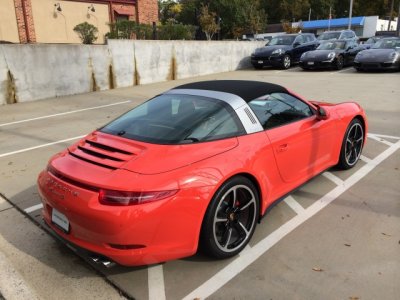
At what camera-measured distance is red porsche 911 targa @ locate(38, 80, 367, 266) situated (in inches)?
103

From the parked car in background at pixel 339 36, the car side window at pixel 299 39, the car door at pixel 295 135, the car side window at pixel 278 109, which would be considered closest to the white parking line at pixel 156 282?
the car door at pixel 295 135

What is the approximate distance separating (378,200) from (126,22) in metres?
15.6

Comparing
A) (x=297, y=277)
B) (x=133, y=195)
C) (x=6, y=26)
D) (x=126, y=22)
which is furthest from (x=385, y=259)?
(x=6, y=26)

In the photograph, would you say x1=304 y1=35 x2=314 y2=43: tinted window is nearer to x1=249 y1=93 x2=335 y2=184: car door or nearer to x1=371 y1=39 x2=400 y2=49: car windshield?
x1=371 y1=39 x2=400 y2=49: car windshield

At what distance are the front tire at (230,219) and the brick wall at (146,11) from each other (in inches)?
873

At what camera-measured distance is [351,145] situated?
4926 millimetres

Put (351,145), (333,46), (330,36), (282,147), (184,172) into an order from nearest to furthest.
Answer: (184,172), (282,147), (351,145), (333,46), (330,36)

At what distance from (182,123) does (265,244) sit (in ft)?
4.19

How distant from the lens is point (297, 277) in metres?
2.91

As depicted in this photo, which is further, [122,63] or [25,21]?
[25,21]

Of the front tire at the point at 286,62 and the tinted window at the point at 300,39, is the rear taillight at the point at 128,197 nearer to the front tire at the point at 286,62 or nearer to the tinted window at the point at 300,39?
the front tire at the point at 286,62

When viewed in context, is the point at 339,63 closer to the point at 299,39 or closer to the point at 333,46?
the point at 333,46

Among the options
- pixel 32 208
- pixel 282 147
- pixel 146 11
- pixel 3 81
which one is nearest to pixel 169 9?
pixel 146 11

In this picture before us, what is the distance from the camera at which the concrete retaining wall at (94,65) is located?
11.5 m
